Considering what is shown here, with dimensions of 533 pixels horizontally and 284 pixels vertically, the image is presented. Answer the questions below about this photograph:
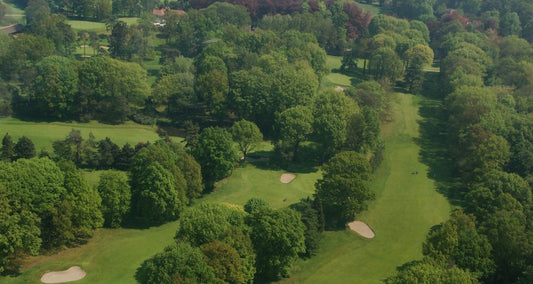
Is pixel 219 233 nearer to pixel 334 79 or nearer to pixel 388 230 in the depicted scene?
pixel 388 230

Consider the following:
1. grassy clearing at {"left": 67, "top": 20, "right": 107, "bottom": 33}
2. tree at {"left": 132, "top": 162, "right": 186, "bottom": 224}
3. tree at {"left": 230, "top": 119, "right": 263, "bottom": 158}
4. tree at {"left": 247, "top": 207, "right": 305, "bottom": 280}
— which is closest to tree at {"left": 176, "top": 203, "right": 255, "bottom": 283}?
tree at {"left": 247, "top": 207, "right": 305, "bottom": 280}

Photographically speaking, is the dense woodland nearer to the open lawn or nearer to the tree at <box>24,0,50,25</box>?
the tree at <box>24,0,50,25</box>

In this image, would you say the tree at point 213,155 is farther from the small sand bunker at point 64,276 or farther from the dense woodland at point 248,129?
the small sand bunker at point 64,276

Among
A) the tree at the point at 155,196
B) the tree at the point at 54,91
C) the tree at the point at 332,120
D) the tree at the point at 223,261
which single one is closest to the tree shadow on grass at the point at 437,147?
the tree at the point at 332,120

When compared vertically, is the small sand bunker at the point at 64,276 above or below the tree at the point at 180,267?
below

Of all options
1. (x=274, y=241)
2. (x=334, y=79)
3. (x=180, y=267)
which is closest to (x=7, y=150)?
(x=180, y=267)

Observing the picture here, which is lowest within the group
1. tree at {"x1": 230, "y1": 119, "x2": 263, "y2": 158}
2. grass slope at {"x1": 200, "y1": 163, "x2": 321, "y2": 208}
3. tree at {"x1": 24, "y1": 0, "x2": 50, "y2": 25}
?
grass slope at {"x1": 200, "y1": 163, "x2": 321, "y2": 208}
